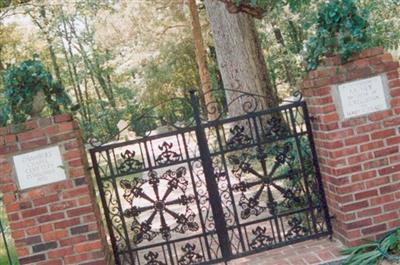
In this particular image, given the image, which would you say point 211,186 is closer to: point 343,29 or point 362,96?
point 362,96

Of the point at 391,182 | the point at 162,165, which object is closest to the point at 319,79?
the point at 391,182

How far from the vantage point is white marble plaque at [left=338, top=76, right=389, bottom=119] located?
399 cm

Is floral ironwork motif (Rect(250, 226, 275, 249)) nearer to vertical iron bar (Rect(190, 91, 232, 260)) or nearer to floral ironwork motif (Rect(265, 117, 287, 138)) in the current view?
vertical iron bar (Rect(190, 91, 232, 260))

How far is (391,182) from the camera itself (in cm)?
412

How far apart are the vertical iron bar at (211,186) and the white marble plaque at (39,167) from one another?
1198 mm

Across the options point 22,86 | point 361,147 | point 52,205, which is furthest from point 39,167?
point 361,147

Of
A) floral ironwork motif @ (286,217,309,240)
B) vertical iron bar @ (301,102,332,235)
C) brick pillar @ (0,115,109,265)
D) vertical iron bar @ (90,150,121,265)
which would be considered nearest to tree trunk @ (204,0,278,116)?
vertical iron bar @ (301,102,332,235)

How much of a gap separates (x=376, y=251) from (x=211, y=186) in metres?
1.49

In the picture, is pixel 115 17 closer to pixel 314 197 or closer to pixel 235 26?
pixel 235 26

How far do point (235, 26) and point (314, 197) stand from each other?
15.7 ft

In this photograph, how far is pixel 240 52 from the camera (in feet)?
28.3

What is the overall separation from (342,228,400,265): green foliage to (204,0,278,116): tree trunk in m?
4.70

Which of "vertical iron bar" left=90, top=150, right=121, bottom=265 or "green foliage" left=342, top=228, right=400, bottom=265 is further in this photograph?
"vertical iron bar" left=90, top=150, right=121, bottom=265

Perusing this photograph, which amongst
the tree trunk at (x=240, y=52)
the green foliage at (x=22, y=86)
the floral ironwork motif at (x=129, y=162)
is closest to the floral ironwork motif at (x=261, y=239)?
the floral ironwork motif at (x=129, y=162)
